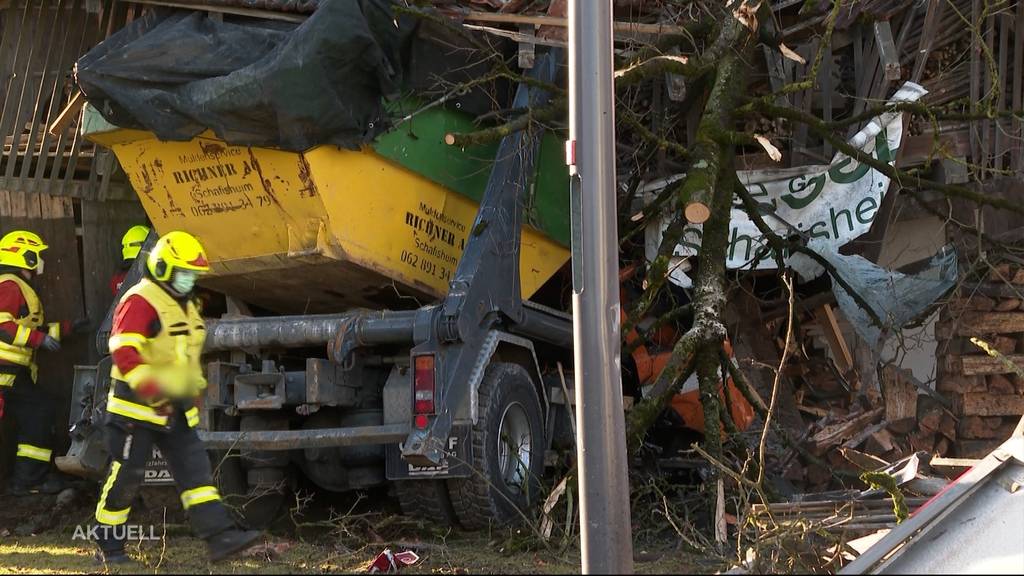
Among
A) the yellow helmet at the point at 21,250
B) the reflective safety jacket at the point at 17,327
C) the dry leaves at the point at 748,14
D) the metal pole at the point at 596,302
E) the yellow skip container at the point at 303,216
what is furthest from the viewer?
the yellow helmet at the point at 21,250

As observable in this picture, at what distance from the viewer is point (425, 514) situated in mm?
6527

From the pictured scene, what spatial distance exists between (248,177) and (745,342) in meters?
4.34

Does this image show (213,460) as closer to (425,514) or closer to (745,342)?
(425,514)

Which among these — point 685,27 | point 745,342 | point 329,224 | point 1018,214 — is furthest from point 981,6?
point 329,224

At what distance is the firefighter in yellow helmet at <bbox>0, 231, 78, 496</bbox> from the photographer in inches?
316

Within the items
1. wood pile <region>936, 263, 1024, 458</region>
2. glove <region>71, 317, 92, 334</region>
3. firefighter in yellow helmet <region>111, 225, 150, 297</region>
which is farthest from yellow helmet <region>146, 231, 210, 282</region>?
wood pile <region>936, 263, 1024, 458</region>

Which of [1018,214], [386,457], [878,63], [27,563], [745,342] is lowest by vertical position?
[27,563]

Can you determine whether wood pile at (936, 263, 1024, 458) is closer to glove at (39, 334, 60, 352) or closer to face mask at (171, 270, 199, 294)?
face mask at (171, 270, 199, 294)

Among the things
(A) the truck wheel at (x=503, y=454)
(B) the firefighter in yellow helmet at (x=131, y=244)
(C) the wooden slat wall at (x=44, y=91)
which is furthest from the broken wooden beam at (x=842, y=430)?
(C) the wooden slat wall at (x=44, y=91)

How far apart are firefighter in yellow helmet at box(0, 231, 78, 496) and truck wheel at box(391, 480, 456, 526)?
3032 mm

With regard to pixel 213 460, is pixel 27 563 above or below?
below

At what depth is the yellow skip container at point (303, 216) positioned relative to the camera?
6.45m

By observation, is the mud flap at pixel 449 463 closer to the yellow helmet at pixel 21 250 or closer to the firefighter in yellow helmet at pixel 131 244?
the firefighter in yellow helmet at pixel 131 244

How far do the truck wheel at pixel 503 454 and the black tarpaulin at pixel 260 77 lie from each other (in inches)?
62.6
